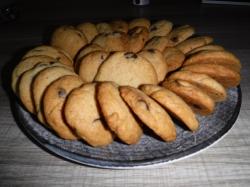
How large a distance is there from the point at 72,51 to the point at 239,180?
0.59 metres

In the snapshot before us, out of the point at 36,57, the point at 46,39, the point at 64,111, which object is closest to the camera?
the point at 64,111

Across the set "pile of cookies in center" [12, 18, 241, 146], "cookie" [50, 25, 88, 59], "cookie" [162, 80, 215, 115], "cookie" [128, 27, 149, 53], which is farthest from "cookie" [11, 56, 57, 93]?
"cookie" [162, 80, 215, 115]

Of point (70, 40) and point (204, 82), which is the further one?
point (70, 40)

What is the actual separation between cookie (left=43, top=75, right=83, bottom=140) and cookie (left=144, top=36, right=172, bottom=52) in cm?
29

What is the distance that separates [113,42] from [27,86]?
0.94 feet

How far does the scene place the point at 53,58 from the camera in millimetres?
A: 775

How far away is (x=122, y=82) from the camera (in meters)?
0.69

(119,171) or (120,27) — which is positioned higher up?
(120,27)

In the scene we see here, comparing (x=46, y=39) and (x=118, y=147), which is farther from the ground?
(x=118, y=147)

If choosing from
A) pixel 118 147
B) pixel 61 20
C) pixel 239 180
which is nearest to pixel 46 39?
pixel 61 20

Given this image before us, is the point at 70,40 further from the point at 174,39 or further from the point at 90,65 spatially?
the point at 174,39

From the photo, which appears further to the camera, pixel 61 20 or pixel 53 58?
pixel 61 20

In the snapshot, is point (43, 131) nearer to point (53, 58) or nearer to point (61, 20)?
point (53, 58)

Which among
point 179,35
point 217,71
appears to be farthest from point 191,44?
point 217,71
